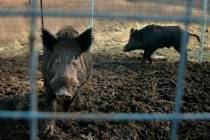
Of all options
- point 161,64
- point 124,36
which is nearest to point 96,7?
point 124,36

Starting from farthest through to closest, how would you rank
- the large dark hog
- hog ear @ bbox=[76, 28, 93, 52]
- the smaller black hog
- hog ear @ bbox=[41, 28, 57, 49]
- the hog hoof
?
the smaller black hog → hog ear @ bbox=[76, 28, 93, 52] → hog ear @ bbox=[41, 28, 57, 49] → the hog hoof → the large dark hog

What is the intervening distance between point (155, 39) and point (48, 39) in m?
3.64

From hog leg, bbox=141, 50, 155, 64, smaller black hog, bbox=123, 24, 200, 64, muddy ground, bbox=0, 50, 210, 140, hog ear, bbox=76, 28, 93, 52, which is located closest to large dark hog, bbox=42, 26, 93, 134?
hog ear, bbox=76, 28, 93, 52

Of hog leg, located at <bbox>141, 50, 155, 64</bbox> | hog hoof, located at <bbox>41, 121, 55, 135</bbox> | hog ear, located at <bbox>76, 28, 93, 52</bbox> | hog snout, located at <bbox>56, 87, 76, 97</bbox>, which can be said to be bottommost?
hog hoof, located at <bbox>41, 121, 55, 135</bbox>

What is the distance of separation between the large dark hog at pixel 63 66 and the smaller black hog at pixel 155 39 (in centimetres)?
303

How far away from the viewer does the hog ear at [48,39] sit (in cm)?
504

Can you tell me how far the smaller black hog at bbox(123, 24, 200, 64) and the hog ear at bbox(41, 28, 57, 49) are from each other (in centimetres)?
325

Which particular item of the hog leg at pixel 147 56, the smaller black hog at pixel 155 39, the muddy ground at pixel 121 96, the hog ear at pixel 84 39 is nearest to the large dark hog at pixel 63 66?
the hog ear at pixel 84 39

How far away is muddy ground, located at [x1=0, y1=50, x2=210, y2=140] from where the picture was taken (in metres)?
4.92

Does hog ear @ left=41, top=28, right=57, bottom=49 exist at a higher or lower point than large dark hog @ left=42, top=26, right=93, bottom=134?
higher

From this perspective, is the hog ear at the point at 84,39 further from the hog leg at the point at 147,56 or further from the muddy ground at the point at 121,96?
the hog leg at the point at 147,56

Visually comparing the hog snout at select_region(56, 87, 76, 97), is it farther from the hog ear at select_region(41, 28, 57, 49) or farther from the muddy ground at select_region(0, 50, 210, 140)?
the hog ear at select_region(41, 28, 57, 49)

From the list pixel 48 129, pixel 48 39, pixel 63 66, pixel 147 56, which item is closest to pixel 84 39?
pixel 48 39

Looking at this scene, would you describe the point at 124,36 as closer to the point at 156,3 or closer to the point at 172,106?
the point at 156,3
